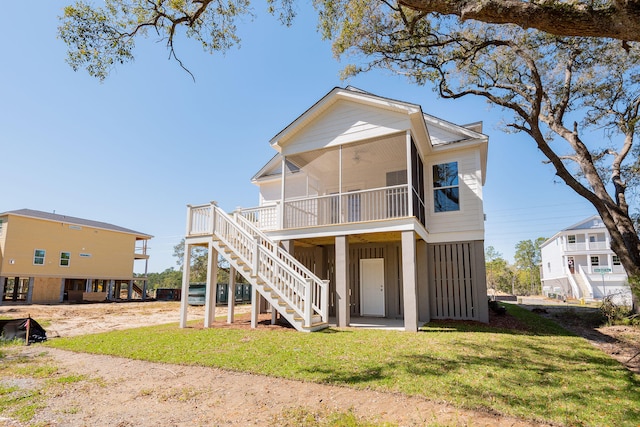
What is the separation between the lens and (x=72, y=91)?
38.6 ft

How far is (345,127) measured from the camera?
1084 cm

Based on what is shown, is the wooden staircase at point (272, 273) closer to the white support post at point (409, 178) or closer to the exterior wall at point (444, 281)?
the white support post at point (409, 178)

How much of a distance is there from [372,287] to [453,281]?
295cm

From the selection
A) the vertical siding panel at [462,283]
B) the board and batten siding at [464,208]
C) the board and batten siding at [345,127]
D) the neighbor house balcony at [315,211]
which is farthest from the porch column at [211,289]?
the vertical siding panel at [462,283]

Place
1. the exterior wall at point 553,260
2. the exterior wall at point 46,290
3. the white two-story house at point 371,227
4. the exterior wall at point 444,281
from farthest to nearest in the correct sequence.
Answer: the exterior wall at point 553,260 → the exterior wall at point 46,290 → the exterior wall at point 444,281 → the white two-story house at point 371,227

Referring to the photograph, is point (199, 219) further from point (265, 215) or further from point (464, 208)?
point (464, 208)

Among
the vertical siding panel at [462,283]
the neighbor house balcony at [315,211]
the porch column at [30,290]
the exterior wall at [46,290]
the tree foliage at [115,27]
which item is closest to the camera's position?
the tree foliage at [115,27]

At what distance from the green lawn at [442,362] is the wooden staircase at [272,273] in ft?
2.14

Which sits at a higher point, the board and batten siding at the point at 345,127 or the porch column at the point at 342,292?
the board and batten siding at the point at 345,127

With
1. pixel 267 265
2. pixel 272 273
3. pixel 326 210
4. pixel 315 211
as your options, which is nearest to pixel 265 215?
pixel 315 211

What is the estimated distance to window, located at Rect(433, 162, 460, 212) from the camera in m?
11.7

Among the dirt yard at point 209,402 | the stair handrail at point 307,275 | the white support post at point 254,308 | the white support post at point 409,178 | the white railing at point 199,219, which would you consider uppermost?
the white support post at point 409,178

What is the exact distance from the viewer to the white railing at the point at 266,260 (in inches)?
356

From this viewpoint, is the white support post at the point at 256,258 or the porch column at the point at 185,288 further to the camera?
the porch column at the point at 185,288
